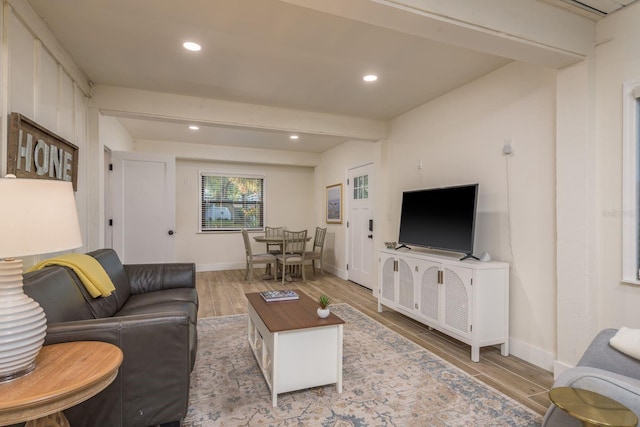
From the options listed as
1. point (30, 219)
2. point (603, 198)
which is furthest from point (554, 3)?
point (30, 219)

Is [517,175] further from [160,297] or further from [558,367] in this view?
[160,297]

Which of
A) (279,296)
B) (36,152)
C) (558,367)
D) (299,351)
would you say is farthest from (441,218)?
(36,152)

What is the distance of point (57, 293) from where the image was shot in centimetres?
175

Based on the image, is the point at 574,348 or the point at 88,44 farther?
the point at 88,44

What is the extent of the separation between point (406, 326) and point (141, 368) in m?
2.70

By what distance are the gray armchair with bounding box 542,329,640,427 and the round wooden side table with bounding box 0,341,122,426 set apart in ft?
6.25

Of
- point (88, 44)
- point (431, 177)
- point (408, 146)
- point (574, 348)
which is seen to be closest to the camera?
point (574, 348)

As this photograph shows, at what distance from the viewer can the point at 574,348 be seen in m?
2.28

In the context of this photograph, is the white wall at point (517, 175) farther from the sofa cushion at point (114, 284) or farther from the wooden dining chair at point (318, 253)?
the sofa cushion at point (114, 284)

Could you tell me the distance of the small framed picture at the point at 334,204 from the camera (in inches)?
248

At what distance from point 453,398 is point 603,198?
168 cm

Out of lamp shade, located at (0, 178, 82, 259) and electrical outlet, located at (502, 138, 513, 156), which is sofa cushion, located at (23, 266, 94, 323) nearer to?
lamp shade, located at (0, 178, 82, 259)

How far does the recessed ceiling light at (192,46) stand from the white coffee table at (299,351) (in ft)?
6.99

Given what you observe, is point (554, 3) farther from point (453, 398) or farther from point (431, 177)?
point (453, 398)
